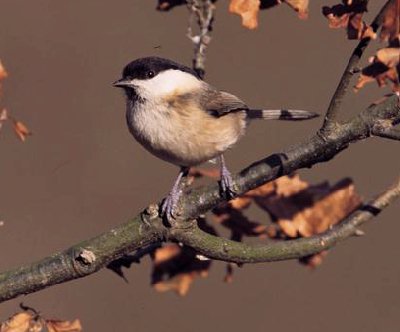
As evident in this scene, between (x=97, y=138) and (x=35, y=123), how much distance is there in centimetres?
40

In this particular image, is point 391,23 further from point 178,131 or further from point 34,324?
point 178,131

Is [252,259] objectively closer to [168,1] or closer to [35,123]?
[168,1]

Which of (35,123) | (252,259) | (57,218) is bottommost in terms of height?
(57,218)

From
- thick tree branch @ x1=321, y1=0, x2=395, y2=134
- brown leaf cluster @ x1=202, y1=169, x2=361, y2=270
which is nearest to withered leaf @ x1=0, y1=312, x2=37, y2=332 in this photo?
brown leaf cluster @ x1=202, y1=169, x2=361, y2=270

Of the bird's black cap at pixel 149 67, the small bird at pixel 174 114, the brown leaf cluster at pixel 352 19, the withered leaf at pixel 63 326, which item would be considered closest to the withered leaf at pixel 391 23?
the brown leaf cluster at pixel 352 19

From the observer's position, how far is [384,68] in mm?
1396

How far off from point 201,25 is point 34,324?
38.6 inches

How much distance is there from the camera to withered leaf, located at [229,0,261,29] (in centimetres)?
178

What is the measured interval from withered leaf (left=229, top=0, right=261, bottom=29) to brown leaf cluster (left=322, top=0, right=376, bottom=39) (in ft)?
0.80

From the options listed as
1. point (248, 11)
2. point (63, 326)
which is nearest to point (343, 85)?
point (248, 11)

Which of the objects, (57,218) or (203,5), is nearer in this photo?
(203,5)

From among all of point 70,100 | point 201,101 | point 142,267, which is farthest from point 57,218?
point 201,101

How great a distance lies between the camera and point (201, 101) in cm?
267

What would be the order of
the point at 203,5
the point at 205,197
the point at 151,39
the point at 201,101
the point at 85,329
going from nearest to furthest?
1. the point at 205,197
2. the point at 203,5
3. the point at 201,101
4. the point at 85,329
5. the point at 151,39
